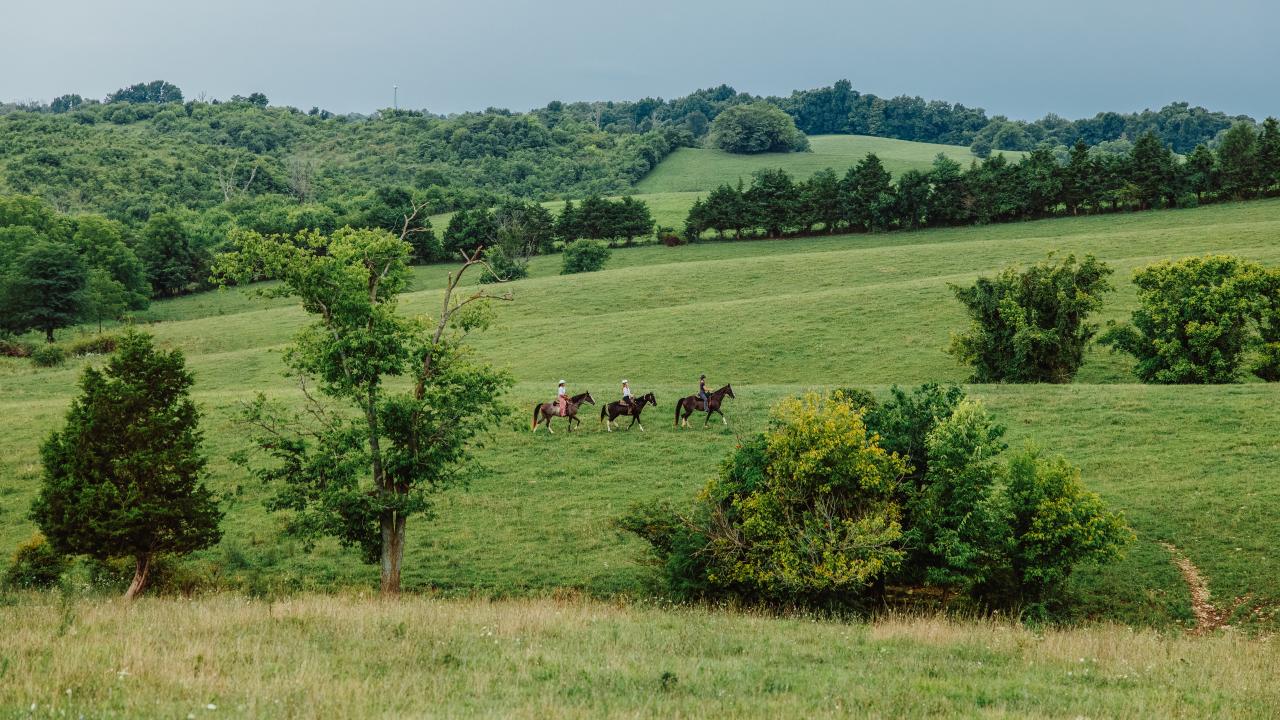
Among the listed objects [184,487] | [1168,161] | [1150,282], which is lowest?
[184,487]

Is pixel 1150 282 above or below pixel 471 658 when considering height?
above

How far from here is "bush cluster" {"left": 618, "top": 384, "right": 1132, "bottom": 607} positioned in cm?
2130

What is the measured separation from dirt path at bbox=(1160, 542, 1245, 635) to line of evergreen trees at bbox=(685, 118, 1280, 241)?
80.4 meters

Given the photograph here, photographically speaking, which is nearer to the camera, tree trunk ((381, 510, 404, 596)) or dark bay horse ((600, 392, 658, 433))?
tree trunk ((381, 510, 404, 596))

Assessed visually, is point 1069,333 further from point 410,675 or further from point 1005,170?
point 1005,170

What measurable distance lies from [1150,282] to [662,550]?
3757 cm

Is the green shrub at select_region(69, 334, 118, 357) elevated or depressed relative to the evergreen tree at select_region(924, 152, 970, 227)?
depressed

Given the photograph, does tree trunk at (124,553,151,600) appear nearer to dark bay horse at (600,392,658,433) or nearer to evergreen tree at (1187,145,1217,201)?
dark bay horse at (600,392,658,433)

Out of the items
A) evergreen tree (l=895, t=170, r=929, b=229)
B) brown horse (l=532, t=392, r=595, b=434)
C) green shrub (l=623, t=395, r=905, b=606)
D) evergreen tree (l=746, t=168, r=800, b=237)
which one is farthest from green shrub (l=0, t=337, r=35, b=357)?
evergreen tree (l=895, t=170, r=929, b=229)

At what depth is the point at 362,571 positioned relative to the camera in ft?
90.4

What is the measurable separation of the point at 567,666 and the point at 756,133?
612 ft

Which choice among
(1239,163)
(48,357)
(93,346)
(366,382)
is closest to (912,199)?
(1239,163)

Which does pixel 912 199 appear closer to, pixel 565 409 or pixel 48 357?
pixel 565 409

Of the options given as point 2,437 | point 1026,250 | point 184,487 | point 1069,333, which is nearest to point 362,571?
point 184,487
